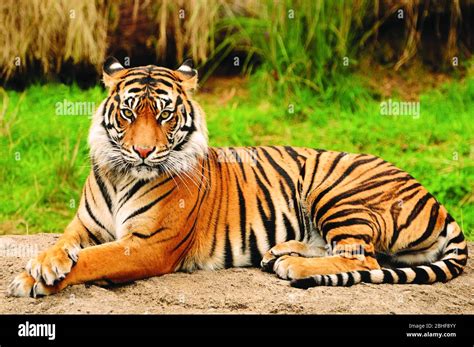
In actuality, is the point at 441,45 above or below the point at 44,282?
above

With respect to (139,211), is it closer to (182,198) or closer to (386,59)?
(182,198)

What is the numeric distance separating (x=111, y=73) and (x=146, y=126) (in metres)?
0.54

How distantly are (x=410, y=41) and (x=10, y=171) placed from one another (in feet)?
13.4

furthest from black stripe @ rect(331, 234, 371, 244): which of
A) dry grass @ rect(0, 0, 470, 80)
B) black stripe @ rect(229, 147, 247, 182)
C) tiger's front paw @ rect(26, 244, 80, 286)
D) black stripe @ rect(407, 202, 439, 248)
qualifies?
dry grass @ rect(0, 0, 470, 80)

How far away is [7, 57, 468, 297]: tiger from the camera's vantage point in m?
4.70

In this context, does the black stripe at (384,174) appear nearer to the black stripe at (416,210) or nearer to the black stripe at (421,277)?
the black stripe at (416,210)

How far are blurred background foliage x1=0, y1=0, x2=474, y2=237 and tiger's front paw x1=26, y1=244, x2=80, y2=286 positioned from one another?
2894mm

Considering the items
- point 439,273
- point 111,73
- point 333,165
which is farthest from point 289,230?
point 111,73

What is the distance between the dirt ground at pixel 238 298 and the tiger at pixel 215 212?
84mm

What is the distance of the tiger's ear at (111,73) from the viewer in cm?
508

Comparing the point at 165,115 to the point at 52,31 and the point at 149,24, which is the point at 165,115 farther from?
the point at 149,24

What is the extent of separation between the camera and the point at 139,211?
190 inches
